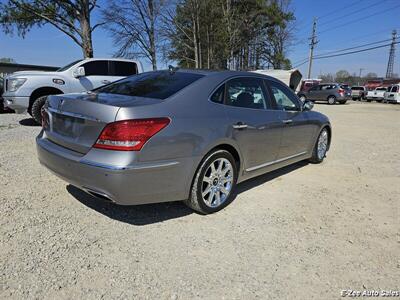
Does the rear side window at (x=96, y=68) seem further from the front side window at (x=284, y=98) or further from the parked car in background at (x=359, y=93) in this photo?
the parked car in background at (x=359, y=93)

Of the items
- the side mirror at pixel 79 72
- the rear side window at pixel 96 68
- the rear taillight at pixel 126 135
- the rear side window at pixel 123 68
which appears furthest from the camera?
the rear side window at pixel 123 68

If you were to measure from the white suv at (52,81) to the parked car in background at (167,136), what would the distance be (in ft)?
15.9

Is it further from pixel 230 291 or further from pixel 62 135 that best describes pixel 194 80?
pixel 230 291

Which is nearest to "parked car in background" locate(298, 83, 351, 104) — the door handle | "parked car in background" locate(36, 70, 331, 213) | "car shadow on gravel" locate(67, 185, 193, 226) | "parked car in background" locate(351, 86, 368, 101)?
"parked car in background" locate(351, 86, 368, 101)

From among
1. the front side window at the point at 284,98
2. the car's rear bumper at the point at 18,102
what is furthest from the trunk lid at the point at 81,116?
the car's rear bumper at the point at 18,102

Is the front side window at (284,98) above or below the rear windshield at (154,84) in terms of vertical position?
below

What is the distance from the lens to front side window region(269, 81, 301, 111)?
455 cm

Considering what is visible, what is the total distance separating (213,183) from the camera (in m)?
3.53

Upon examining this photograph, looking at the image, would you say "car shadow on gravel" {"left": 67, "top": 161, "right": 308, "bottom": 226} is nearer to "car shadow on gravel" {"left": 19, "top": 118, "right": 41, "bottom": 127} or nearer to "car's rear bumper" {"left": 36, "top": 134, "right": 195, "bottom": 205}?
"car's rear bumper" {"left": 36, "top": 134, "right": 195, "bottom": 205}

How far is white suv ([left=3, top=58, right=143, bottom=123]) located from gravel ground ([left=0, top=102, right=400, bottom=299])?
3.86 meters

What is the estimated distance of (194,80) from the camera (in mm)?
3531

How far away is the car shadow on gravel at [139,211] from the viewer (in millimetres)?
3354

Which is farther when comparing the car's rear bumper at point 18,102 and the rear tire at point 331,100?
the rear tire at point 331,100

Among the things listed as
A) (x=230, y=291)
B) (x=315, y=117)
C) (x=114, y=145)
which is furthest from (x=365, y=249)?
(x=315, y=117)
